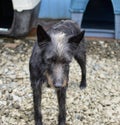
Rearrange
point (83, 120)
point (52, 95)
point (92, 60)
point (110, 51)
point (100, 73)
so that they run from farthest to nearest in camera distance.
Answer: point (110, 51)
point (92, 60)
point (100, 73)
point (52, 95)
point (83, 120)

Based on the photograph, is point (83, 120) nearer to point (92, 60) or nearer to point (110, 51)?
point (92, 60)

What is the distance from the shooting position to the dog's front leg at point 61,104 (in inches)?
152

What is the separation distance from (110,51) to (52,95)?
6.58 ft

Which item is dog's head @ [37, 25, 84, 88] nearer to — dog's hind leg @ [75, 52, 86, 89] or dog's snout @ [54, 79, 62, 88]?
→ dog's snout @ [54, 79, 62, 88]

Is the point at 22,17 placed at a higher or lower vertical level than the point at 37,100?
lower

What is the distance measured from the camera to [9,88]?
4.97m

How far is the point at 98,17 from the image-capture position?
7766 millimetres

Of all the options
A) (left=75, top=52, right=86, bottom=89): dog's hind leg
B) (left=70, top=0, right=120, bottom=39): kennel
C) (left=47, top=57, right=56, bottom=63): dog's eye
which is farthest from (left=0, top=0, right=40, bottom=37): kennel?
(left=47, top=57, right=56, bottom=63): dog's eye

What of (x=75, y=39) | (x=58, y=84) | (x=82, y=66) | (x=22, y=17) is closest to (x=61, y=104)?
(x=58, y=84)

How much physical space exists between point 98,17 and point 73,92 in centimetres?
319

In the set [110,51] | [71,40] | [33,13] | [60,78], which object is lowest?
[110,51]

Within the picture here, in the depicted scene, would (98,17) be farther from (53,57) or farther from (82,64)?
(53,57)

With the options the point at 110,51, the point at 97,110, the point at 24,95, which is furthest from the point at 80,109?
the point at 110,51

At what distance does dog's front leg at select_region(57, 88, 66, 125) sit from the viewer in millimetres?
3871
